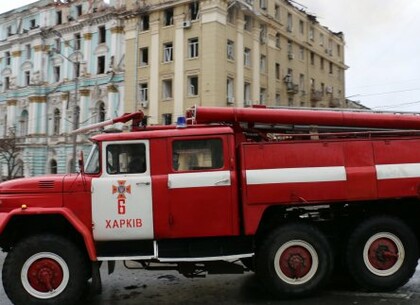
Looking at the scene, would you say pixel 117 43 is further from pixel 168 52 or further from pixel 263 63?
pixel 263 63

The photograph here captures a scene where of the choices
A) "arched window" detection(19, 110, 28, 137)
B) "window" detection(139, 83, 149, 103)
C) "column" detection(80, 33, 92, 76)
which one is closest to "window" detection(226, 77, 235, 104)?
"window" detection(139, 83, 149, 103)

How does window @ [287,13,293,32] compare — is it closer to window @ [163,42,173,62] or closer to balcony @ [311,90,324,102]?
balcony @ [311,90,324,102]

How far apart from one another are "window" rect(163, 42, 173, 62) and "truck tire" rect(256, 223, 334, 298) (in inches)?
1420

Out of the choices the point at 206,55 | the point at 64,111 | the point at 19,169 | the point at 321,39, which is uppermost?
the point at 321,39

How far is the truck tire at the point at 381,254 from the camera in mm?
7398

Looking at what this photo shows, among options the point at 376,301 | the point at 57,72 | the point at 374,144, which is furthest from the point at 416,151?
the point at 57,72

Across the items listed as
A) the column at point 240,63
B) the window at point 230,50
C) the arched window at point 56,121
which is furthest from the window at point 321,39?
the arched window at point 56,121

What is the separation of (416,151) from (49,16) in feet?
168

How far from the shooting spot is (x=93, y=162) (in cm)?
722

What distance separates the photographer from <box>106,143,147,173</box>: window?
711 cm

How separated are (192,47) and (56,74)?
18.6 m

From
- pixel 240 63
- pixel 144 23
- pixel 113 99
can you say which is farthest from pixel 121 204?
pixel 113 99

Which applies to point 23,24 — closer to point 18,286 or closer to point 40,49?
point 40,49

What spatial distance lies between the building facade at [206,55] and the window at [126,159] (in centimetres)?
3183
